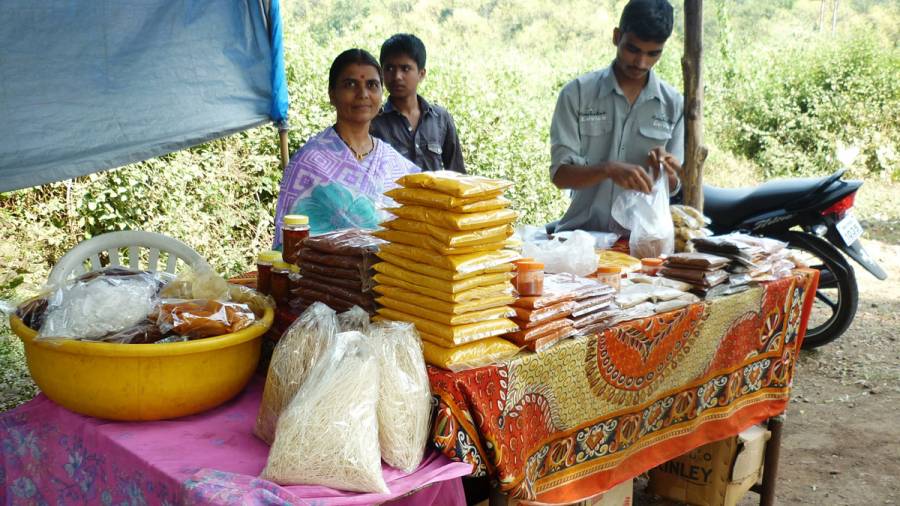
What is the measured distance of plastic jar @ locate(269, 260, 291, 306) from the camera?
2020 millimetres

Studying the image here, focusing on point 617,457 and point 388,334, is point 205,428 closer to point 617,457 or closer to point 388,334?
point 388,334

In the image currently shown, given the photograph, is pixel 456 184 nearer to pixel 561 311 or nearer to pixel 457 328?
pixel 457 328

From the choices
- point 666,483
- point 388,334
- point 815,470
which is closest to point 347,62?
point 388,334

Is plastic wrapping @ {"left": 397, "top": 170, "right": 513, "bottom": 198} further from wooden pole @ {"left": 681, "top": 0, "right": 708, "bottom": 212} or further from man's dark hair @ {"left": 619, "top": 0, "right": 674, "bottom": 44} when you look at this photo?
wooden pole @ {"left": 681, "top": 0, "right": 708, "bottom": 212}

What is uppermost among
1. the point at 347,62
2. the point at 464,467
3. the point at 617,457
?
the point at 347,62

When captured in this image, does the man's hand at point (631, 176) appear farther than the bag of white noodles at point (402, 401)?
Yes

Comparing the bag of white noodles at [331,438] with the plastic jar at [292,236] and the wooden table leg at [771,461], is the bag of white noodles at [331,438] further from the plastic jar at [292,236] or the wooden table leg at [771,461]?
the wooden table leg at [771,461]

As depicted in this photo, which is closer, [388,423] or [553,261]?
[388,423]

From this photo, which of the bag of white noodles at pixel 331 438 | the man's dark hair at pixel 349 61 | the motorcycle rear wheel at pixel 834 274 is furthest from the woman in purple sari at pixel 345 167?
the motorcycle rear wheel at pixel 834 274

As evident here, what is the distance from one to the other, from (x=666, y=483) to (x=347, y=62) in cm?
196

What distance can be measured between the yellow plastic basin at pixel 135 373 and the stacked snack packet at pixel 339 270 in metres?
0.28

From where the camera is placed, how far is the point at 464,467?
5.11 feet

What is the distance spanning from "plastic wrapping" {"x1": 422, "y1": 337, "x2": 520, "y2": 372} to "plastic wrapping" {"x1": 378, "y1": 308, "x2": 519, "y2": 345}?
2 cm

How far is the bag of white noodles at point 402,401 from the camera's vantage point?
1467 millimetres
